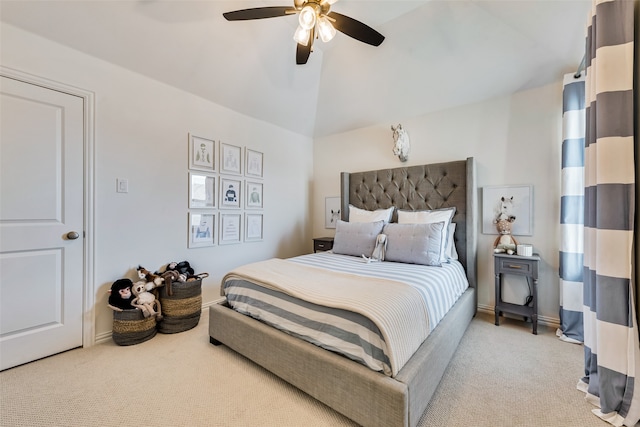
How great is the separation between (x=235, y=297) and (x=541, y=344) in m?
2.62

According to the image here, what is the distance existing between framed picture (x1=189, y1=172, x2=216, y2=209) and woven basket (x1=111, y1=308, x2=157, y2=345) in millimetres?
1166

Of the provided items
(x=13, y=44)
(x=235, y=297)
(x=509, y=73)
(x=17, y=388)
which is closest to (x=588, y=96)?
(x=509, y=73)

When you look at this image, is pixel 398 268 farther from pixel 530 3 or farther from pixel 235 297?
pixel 530 3

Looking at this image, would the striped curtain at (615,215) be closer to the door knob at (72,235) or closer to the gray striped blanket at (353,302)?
the gray striped blanket at (353,302)

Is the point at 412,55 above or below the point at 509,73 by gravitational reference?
above

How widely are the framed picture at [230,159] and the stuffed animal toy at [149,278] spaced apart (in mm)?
1352

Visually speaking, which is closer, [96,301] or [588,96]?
[588,96]

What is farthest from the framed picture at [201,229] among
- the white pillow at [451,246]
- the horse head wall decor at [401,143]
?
the white pillow at [451,246]

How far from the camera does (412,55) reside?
2.73 metres

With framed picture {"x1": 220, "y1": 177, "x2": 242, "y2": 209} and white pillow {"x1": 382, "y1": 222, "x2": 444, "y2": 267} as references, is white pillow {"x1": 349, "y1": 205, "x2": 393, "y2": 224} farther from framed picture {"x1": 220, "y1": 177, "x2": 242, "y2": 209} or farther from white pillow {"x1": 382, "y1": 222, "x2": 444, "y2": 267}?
framed picture {"x1": 220, "y1": 177, "x2": 242, "y2": 209}

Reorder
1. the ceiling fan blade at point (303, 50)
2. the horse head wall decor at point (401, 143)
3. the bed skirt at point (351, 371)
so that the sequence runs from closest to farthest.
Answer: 1. the bed skirt at point (351, 371)
2. the ceiling fan blade at point (303, 50)
3. the horse head wall decor at point (401, 143)

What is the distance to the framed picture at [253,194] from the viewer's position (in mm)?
3395

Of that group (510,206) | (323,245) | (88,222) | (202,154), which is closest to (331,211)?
(323,245)

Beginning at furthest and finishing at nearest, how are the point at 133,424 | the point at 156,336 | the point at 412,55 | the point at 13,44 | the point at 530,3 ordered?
the point at 412,55
the point at 156,336
the point at 530,3
the point at 13,44
the point at 133,424
